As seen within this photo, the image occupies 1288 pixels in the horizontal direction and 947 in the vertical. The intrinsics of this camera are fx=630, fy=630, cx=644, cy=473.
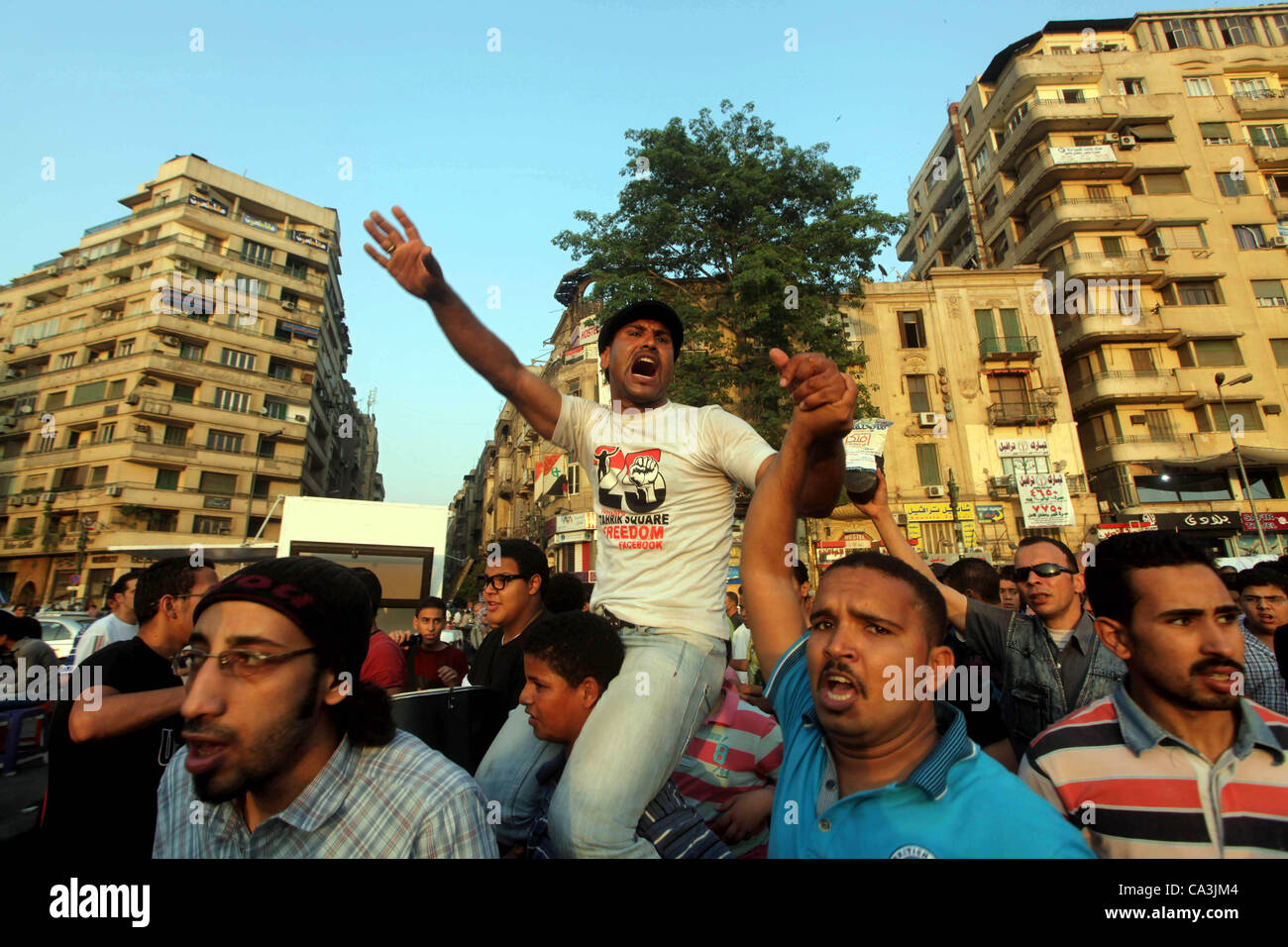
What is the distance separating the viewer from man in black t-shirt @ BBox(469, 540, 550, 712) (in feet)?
13.3

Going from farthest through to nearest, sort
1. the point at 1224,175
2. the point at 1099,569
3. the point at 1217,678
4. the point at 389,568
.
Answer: the point at 1224,175 → the point at 389,568 → the point at 1099,569 → the point at 1217,678

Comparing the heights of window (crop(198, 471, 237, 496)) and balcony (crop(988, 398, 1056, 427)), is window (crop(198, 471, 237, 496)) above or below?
above

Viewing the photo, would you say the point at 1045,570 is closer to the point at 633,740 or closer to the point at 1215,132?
the point at 633,740

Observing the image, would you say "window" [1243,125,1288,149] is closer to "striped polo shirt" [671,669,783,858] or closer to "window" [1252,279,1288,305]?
"window" [1252,279,1288,305]

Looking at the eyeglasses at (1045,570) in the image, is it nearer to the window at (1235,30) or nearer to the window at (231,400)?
the window at (231,400)

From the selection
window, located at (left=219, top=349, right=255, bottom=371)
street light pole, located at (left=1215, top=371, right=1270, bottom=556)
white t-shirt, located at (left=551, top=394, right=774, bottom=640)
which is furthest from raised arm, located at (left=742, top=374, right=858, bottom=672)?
window, located at (left=219, top=349, right=255, bottom=371)

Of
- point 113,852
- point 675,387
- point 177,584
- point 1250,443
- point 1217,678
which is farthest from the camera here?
point 1250,443

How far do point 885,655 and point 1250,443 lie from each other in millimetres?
39984

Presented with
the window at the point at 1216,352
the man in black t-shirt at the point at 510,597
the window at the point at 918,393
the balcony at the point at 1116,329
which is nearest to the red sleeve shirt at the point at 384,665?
the man in black t-shirt at the point at 510,597

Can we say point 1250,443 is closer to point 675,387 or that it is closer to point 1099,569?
point 675,387

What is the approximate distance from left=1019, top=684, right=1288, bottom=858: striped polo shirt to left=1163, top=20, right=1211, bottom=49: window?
52202mm

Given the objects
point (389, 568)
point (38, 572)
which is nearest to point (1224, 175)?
point (389, 568)

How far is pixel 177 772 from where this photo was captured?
1827 millimetres

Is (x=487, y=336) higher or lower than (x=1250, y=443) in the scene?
lower
